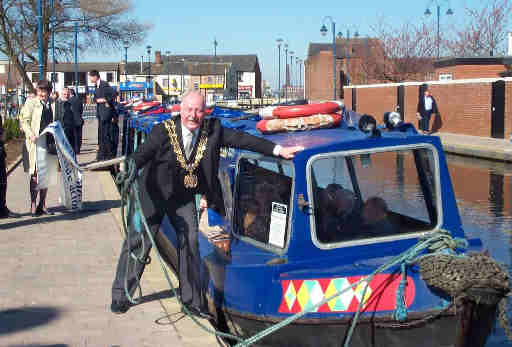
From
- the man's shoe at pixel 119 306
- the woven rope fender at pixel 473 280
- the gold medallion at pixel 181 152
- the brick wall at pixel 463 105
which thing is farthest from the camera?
the brick wall at pixel 463 105

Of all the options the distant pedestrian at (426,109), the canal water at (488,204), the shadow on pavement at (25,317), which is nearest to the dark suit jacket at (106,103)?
the canal water at (488,204)

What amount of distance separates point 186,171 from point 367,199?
4.66 feet

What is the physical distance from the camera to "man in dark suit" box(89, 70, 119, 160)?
620 inches

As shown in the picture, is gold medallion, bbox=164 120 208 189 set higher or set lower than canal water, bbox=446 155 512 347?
higher

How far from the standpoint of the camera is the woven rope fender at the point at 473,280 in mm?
3779

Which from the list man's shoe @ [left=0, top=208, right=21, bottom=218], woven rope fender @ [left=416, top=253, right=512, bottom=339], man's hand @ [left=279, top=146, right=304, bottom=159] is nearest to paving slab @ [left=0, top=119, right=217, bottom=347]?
man's shoe @ [left=0, top=208, right=21, bottom=218]

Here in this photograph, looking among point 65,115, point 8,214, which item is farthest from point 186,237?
point 65,115

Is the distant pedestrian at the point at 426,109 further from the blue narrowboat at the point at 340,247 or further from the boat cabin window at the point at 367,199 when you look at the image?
the boat cabin window at the point at 367,199

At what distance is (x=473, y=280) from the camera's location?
3.79 metres

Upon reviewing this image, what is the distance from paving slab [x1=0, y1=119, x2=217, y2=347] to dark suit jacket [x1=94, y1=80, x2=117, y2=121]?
554 cm

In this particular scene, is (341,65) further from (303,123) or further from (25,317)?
(25,317)

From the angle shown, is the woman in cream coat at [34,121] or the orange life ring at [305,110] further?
the woman in cream coat at [34,121]

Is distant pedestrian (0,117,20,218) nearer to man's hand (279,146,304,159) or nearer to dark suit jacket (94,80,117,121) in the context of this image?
dark suit jacket (94,80,117,121)

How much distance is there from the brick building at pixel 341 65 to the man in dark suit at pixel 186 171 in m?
55.8
